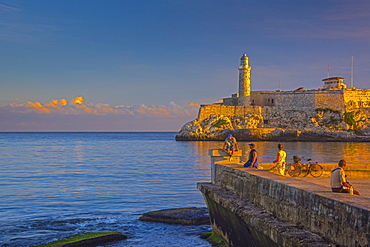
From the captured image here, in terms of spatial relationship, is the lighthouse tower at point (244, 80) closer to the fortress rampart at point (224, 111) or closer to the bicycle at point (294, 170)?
the fortress rampart at point (224, 111)

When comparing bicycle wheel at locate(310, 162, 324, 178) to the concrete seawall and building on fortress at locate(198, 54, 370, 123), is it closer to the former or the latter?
the concrete seawall

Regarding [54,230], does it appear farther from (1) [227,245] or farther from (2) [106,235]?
(1) [227,245]

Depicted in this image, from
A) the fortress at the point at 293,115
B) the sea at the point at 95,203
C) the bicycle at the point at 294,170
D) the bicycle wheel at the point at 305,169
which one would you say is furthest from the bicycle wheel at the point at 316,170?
the fortress at the point at 293,115

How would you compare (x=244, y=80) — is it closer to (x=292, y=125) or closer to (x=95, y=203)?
(x=292, y=125)

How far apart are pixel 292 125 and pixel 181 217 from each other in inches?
3240

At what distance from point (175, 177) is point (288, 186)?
78.0ft

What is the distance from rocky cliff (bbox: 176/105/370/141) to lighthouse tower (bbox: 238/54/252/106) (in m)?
3.50

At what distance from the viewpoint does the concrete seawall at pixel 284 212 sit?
5.79 meters

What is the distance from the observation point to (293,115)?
94875 millimetres

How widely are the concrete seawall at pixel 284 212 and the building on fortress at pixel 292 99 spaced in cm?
8392

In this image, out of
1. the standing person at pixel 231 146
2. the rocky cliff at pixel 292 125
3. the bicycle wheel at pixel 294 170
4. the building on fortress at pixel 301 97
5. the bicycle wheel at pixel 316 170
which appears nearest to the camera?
the standing person at pixel 231 146

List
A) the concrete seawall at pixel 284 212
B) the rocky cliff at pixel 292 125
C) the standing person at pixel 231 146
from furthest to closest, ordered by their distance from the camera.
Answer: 1. the rocky cliff at pixel 292 125
2. the standing person at pixel 231 146
3. the concrete seawall at pixel 284 212

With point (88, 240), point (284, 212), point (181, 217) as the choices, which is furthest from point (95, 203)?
point (284, 212)

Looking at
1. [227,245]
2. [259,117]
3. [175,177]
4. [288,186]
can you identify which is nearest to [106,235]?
[227,245]
